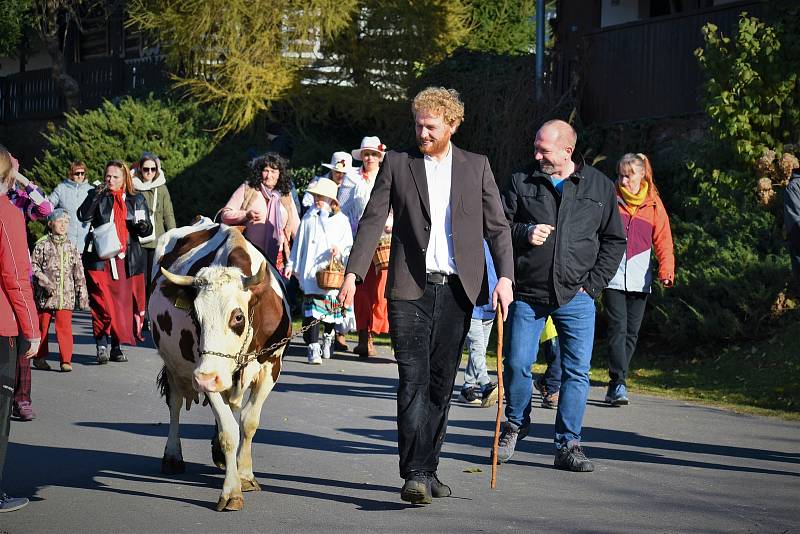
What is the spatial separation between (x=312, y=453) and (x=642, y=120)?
38.4 feet

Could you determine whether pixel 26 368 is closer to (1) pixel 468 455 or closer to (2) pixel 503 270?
(1) pixel 468 455

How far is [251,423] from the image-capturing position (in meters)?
8.19

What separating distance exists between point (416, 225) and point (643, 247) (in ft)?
15.8

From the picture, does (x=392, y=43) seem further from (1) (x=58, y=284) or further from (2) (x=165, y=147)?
(1) (x=58, y=284)

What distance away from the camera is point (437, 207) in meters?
7.80

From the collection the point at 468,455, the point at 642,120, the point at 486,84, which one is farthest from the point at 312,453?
the point at 486,84

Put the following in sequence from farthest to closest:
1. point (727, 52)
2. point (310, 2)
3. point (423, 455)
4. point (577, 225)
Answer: point (310, 2)
point (727, 52)
point (577, 225)
point (423, 455)

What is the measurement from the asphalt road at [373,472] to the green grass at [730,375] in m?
0.73

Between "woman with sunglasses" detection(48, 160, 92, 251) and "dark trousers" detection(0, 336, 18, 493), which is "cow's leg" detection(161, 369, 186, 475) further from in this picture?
"woman with sunglasses" detection(48, 160, 92, 251)

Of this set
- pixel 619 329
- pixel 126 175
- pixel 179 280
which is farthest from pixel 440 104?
pixel 126 175

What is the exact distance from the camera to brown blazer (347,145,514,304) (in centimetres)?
771

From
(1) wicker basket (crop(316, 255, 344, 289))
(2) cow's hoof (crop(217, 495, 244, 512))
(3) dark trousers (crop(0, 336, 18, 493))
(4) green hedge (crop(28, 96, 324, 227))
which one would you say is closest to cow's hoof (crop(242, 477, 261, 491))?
(2) cow's hoof (crop(217, 495, 244, 512))

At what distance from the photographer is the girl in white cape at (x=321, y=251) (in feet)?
50.5

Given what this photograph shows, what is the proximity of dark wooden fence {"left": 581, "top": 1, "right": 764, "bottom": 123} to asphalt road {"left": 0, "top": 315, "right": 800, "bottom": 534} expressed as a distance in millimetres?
8395
